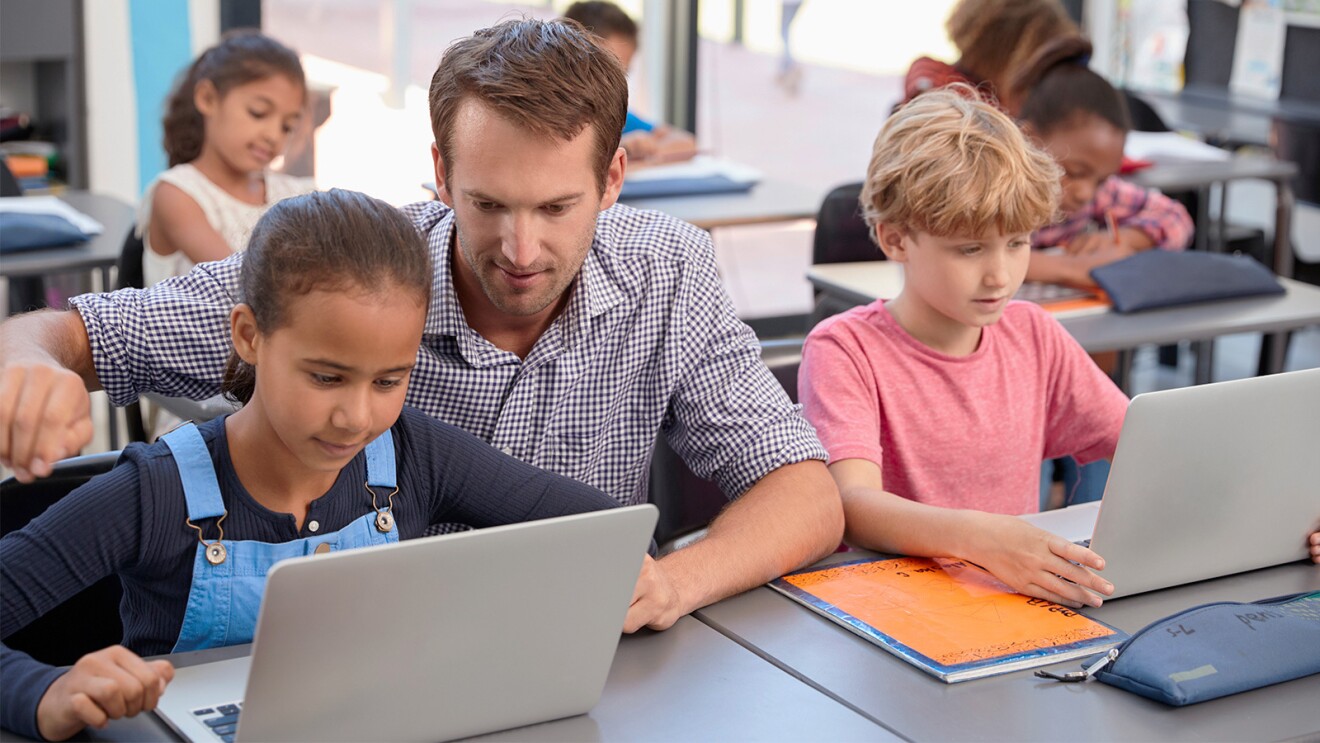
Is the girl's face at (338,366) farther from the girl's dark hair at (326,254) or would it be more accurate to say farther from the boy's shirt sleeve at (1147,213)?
the boy's shirt sleeve at (1147,213)

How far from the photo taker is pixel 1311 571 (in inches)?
59.1

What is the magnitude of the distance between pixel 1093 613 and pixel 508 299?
0.67 m

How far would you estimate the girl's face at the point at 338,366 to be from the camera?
1188 mm

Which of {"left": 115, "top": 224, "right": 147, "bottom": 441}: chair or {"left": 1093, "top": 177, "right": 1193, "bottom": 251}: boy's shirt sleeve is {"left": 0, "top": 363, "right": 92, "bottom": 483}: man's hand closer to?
{"left": 115, "top": 224, "right": 147, "bottom": 441}: chair

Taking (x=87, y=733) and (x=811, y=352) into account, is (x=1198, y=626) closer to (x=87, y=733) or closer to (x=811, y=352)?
(x=811, y=352)

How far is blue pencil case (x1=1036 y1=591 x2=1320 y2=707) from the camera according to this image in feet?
3.89

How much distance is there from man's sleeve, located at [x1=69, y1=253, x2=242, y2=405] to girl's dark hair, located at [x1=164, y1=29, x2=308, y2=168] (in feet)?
4.96

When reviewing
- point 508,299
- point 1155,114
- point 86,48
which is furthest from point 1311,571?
point 86,48

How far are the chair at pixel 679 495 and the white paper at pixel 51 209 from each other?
1.65m

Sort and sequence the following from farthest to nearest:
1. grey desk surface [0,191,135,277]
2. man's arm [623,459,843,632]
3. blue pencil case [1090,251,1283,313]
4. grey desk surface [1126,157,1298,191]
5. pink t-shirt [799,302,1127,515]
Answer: grey desk surface [1126,157,1298,191] → grey desk surface [0,191,135,277] → blue pencil case [1090,251,1283,313] → pink t-shirt [799,302,1127,515] → man's arm [623,459,843,632]

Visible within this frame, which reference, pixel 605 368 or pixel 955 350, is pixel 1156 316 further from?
pixel 605 368

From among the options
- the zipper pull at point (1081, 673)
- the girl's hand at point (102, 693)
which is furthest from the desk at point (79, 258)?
the zipper pull at point (1081, 673)

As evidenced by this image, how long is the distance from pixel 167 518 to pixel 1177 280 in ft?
6.76

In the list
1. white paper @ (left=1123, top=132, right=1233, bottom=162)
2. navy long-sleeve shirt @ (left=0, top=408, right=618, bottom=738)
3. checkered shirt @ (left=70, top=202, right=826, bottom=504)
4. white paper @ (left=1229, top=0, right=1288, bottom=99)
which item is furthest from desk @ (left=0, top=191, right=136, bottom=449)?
white paper @ (left=1229, top=0, right=1288, bottom=99)
